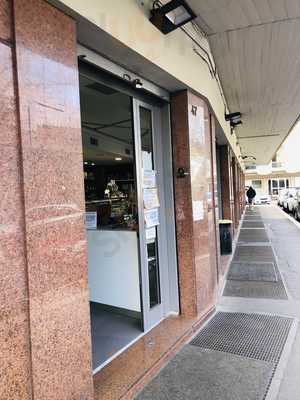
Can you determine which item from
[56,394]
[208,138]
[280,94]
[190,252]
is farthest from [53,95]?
[280,94]

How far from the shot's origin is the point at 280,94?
6.42 meters

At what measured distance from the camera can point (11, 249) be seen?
5.23 ft

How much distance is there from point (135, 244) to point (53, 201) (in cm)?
167

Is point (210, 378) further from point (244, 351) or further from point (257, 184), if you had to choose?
point (257, 184)

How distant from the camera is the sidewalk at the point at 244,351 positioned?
2.33 m

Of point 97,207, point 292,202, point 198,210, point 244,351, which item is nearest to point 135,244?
point 198,210

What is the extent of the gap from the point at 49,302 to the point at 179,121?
2425 millimetres

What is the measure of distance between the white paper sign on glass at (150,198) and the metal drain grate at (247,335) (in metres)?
1.36

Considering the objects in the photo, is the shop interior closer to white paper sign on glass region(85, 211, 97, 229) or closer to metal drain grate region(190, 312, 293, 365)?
white paper sign on glass region(85, 211, 97, 229)

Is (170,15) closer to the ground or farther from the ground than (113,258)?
farther from the ground

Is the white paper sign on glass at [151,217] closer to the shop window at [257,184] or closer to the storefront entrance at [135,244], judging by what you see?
the storefront entrance at [135,244]

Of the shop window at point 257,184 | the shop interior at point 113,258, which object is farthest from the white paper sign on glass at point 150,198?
the shop window at point 257,184

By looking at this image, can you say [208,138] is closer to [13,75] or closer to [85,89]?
[85,89]

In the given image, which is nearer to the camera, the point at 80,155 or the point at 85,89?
the point at 80,155
